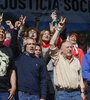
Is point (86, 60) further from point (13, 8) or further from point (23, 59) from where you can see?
point (13, 8)

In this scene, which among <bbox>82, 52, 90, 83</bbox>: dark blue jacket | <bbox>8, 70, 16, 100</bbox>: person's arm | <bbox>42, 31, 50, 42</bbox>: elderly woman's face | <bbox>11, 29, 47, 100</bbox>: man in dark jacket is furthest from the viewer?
<bbox>42, 31, 50, 42</bbox>: elderly woman's face

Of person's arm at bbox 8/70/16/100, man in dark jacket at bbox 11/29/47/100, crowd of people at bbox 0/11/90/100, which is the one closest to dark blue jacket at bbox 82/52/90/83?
crowd of people at bbox 0/11/90/100

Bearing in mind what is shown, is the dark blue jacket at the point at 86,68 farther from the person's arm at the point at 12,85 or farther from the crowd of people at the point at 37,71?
the person's arm at the point at 12,85

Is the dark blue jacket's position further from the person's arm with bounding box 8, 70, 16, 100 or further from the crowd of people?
the person's arm with bounding box 8, 70, 16, 100

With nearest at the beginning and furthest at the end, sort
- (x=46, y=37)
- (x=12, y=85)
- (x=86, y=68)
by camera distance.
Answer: (x=12, y=85) < (x=86, y=68) < (x=46, y=37)

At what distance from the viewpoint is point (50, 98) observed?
562 cm

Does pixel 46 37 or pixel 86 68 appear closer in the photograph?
pixel 86 68

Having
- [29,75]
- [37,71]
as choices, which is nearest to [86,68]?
[37,71]

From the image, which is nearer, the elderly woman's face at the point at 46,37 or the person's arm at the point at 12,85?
the person's arm at the point at 12,85

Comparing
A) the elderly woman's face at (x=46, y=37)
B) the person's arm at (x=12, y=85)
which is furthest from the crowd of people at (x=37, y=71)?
the elderly woman's face at (x=46, y=37)

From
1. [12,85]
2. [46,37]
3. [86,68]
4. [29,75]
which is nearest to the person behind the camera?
[12,85]

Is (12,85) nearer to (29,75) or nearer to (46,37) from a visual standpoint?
(29,75)

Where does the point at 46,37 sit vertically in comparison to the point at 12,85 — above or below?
above

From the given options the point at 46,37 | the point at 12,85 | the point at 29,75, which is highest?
the point at 46,37
